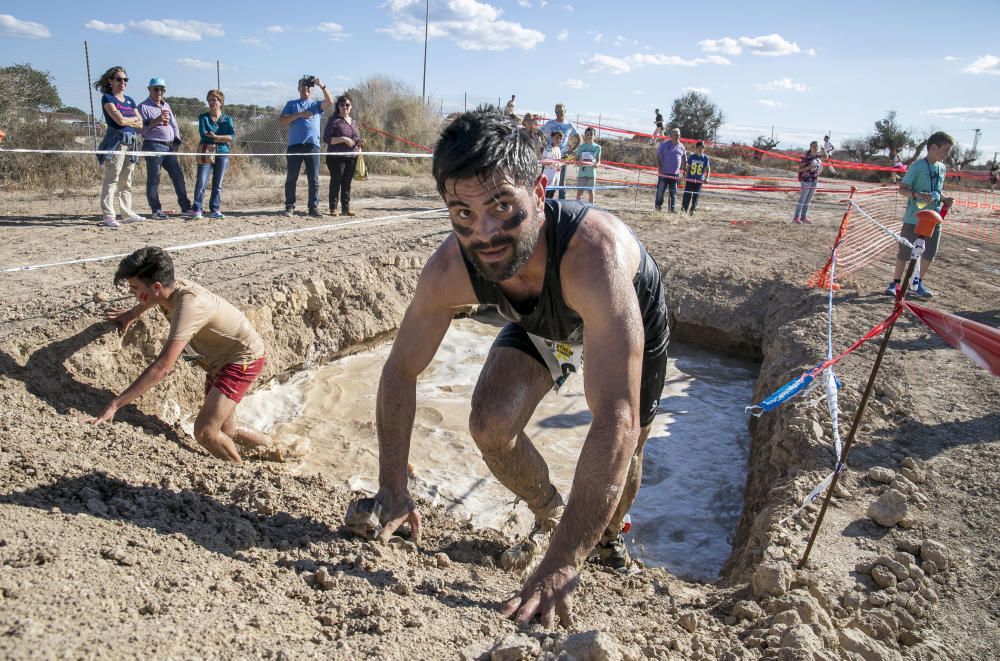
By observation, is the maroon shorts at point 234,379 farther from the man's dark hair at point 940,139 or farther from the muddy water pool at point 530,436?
the man's dark hair at point 940,139

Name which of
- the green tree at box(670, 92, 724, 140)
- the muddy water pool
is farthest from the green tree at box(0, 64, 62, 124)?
the green tree at box(670, 92, 724, 140)

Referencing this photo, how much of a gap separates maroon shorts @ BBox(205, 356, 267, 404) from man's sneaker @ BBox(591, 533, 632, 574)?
2.45 meters

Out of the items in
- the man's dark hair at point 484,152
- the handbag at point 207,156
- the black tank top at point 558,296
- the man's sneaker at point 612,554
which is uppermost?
the man's dark hair at point 484,152

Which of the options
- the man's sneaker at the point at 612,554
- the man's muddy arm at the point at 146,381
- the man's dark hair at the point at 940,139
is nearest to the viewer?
the man's sneaker at the point at 612,554

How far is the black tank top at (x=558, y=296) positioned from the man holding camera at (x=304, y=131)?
23.0 ft

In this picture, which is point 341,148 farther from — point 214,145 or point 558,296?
point 558,296

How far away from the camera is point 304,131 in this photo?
9023 mm

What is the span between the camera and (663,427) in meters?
6.12

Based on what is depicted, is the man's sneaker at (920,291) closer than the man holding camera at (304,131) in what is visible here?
Yes

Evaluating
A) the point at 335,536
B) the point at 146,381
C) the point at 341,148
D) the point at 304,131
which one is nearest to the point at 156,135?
the point at 304,131

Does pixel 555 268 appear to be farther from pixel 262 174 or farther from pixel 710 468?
pixel 262 174

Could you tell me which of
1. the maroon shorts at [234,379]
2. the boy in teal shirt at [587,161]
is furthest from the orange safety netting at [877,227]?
the maroon shorts at [234,379]

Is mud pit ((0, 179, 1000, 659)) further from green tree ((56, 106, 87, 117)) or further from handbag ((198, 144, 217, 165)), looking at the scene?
green tree ((56, 106, 87, 117))

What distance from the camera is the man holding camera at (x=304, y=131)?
8891mm
